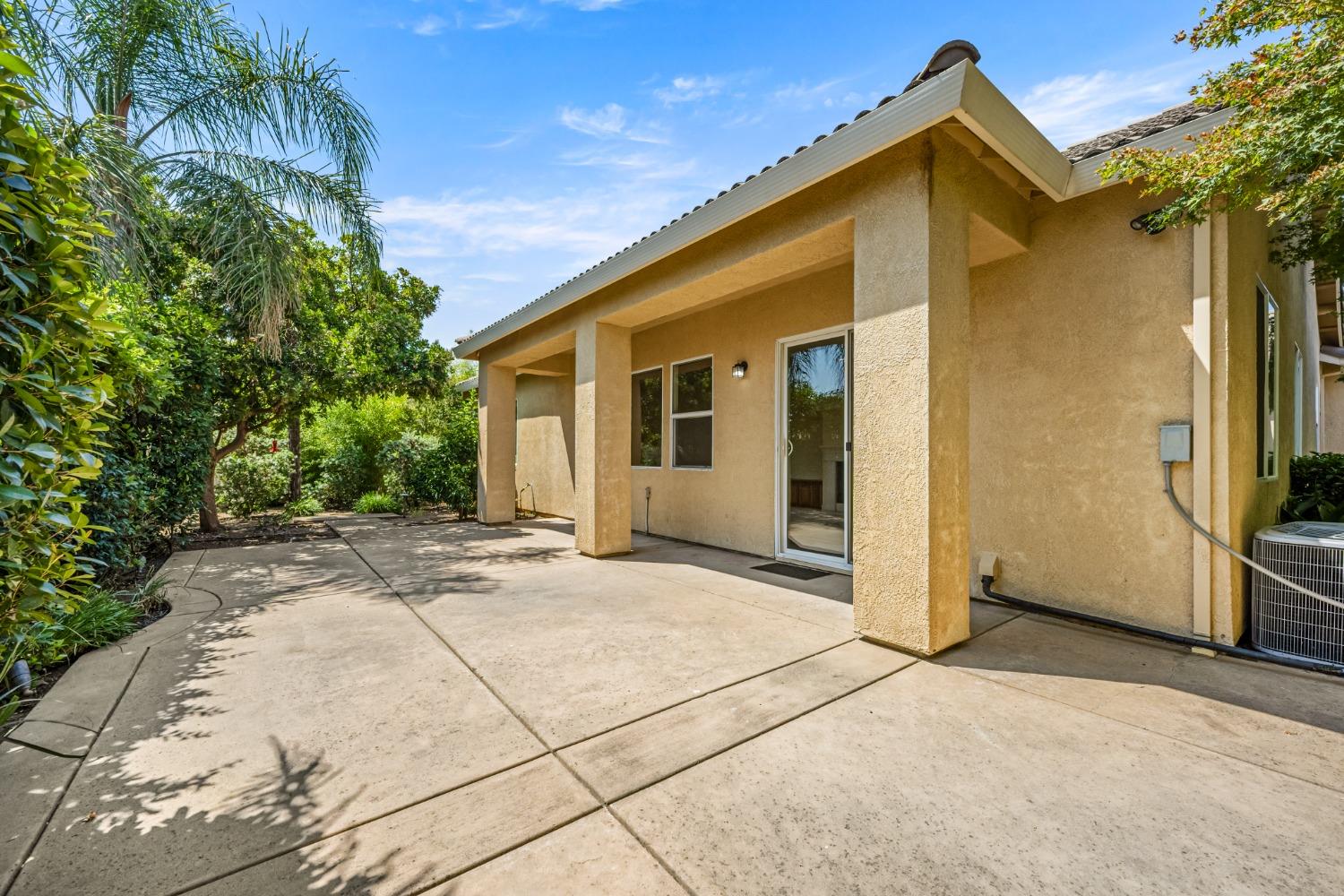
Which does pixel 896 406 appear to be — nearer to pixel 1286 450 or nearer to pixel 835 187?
pixel 835 187

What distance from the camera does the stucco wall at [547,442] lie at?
978 centimetres

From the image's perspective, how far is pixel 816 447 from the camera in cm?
562

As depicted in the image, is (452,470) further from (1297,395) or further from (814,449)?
(1297,395)

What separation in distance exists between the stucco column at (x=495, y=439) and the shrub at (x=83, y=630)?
516 cm

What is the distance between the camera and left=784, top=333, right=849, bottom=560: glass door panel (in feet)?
17.8

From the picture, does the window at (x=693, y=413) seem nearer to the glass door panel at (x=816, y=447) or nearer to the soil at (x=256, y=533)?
the glass door panel at (x=816, y=447)

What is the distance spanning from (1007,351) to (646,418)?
4.89 meters

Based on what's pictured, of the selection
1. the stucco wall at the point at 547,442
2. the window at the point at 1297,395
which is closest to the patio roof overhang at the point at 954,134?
the window at the point at 1297,395

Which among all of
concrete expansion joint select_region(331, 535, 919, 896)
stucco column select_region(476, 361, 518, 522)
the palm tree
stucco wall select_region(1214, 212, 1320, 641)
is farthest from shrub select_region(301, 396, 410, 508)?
stucco wall select_region(1214, 212, 1320, 641)

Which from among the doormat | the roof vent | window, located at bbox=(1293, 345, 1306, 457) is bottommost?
the doormat

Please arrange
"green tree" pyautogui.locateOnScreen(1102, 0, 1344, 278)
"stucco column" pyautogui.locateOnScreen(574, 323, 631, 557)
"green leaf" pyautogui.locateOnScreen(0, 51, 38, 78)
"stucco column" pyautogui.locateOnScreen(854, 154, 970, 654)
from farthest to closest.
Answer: "stucco column" pyautogui.locateOnScreen(574, 323, 631, 557) < "stucco column" pyautogui.locateOnScreen(854, 154, 970, 654) < "green tree" pyautogui.locateOnScreen(1102, 0, 1344, 278) < "green leaf" pyautogui.locateOnScreen(0, 51, 38, 78)

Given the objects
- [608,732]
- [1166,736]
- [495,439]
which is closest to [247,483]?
[495,439]

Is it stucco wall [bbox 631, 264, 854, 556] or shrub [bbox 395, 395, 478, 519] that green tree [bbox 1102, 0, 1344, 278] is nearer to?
stucco wall [bbox 631, 264, 854, 556]

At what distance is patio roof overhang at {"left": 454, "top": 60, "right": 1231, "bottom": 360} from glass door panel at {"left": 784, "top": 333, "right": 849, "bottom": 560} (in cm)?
192
